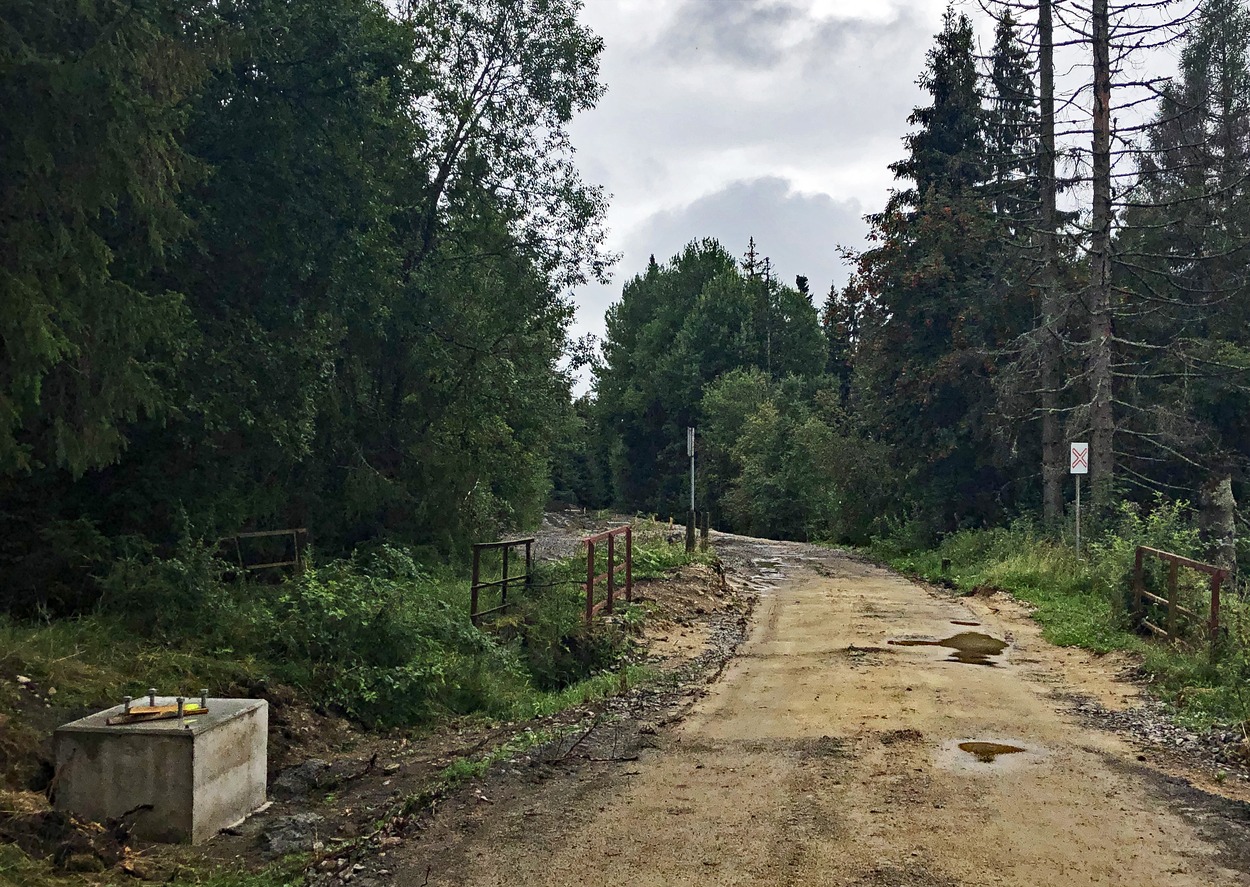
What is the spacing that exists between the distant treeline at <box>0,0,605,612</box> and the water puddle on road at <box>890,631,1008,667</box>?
27.7ft

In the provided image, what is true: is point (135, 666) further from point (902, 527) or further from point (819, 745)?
point (902, 527)

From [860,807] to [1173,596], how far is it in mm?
7068

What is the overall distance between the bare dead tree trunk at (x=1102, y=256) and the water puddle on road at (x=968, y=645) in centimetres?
846

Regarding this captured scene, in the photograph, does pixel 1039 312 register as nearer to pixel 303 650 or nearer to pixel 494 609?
pixel 494 609

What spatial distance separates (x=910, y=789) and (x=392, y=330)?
13.3 m

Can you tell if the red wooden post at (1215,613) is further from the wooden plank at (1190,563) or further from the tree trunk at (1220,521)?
the tree trunk at (1220,521)

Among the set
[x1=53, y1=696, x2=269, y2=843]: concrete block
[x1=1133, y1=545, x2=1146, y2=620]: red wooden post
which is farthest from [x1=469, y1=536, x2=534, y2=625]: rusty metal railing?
[x1=1133, y1=545, x2=1146, y2=620]: red wooden post

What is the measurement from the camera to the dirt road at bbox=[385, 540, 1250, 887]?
536 centimetres

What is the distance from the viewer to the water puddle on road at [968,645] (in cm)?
1213

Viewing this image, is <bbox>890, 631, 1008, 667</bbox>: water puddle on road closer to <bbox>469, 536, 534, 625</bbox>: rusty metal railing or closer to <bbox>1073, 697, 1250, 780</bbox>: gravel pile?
<bbox>1073, 697, 1250, 780</bbox>: gravel pile

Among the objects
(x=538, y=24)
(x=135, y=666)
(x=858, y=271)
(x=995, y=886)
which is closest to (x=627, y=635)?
(x=135, y=666)

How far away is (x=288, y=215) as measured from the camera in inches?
520

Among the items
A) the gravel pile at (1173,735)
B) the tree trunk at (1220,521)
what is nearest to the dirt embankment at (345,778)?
the gravel pile at (1173,735)

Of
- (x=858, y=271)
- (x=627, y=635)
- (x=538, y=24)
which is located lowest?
(x=627, y=635)
